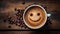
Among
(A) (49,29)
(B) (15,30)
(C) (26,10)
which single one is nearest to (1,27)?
(B) (15,30)

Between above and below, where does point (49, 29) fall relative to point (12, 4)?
below

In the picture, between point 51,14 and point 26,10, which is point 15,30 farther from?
point 51,14

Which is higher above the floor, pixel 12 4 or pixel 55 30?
pixel 12 4

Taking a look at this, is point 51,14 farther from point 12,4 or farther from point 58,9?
point 12,4

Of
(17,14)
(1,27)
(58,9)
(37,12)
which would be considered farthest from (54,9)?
(1,27)
